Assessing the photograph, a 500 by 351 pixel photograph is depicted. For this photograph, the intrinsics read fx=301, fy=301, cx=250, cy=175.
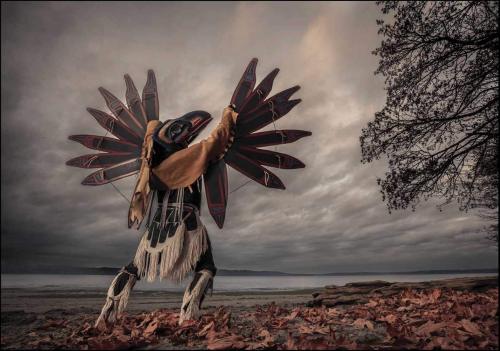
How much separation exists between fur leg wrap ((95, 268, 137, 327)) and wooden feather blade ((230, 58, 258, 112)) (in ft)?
9.53

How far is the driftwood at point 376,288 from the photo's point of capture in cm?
493

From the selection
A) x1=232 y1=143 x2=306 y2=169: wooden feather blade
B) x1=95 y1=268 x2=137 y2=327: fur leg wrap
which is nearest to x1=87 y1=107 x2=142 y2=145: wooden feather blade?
x1=232 y1=143 x2=306 y2=169: wooden feather blade

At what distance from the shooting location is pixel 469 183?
4.80 metres

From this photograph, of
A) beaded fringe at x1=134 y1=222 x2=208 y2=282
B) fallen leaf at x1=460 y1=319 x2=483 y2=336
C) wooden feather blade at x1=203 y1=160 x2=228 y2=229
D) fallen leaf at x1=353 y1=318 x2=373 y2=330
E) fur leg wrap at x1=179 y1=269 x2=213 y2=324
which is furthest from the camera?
wooden feather blade at x1=203 y1=160 x2=228 y2=229

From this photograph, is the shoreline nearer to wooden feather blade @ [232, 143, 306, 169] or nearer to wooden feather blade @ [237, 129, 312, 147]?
wooden feather blade @ [232, 143, 306, 169]

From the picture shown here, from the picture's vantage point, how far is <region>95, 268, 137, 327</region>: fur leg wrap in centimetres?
376

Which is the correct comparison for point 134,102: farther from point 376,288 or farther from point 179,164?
point 376,288

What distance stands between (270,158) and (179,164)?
141cm

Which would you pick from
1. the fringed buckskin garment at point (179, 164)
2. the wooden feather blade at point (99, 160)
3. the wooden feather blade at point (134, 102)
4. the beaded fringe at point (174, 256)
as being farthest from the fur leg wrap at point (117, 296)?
the wooden feather blade at point (134, 102)

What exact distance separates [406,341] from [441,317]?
81 centimetres

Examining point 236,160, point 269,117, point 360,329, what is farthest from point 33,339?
point 269,117

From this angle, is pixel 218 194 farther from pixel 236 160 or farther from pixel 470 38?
pixel 470 38

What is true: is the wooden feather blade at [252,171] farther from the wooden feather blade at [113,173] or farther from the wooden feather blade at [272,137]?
the wooden feather blade at [113,173]

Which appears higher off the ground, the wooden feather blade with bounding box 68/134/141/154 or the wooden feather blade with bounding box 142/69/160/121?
the wooden feather blade with bounding box 142/69/160/121
